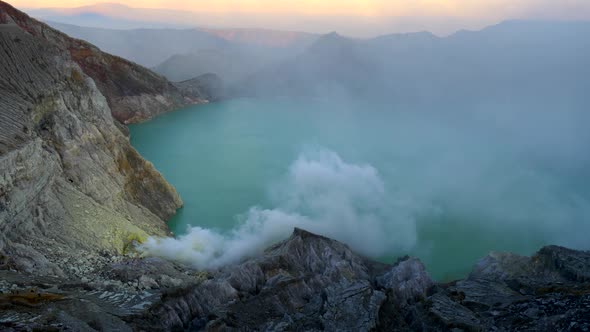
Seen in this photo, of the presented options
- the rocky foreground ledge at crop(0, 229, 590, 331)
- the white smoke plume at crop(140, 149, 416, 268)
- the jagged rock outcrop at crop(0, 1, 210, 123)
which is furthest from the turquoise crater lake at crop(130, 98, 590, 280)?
the rocky foreground ledge at crop(0, 229, 590, 331)

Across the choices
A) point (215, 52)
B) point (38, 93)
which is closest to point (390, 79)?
point (215, 52)

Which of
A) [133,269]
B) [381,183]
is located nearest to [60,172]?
[133,269]

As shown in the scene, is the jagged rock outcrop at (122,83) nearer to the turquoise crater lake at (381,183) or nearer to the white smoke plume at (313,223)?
the turquoise crater lake at (381,183)

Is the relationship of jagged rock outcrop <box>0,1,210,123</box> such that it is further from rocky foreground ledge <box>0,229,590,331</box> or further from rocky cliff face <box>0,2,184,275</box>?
rocky foreground ledge <box>0,229,590,331</box>

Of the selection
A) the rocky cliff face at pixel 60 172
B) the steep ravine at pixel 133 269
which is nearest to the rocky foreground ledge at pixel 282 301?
the steep ravine at pixel 133 269

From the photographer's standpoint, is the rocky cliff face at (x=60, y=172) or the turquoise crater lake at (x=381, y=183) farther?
the turquoise crater lake at (x=381, y=183)

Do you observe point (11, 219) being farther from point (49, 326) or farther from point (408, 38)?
point (408, 38)

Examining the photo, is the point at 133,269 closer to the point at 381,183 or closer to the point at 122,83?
the point at 381,183
